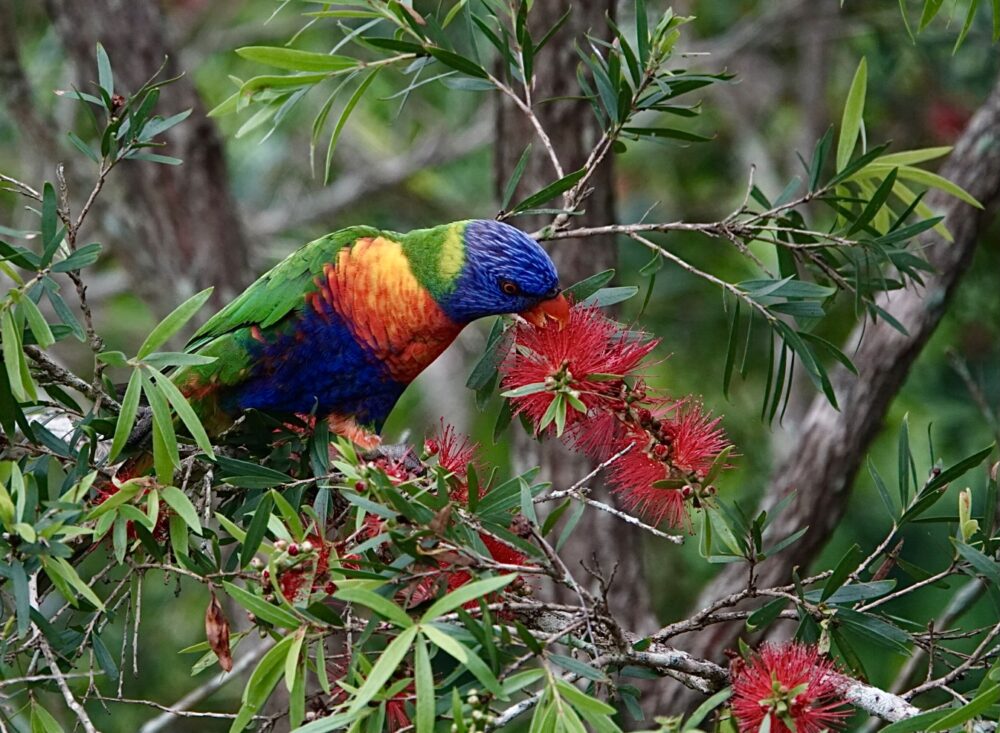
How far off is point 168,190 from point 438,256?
4.80 feet

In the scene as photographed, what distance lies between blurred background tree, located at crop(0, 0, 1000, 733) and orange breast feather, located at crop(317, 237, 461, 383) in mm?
288

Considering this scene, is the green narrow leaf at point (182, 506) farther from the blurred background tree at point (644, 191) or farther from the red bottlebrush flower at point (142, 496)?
the blurred background tree at point (644, 191)

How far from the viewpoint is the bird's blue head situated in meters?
1.65

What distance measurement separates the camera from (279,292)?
1841 millimetres

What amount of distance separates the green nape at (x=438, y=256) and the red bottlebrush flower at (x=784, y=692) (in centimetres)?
87

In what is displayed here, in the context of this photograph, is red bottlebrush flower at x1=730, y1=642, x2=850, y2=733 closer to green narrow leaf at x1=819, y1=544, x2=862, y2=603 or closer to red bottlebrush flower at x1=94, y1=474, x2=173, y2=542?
green narrow leaf at x1=819, y1=544, x2=862, y2=603

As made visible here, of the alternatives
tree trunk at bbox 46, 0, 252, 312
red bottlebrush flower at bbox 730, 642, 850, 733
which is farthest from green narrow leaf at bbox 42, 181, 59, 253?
tree trunk at bbox 46, 0, 252, 312

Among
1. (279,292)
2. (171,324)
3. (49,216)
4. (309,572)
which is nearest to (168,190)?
(279,292)

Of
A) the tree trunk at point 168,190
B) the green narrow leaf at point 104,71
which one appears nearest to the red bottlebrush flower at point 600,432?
the green narrow leaf at point 104,71

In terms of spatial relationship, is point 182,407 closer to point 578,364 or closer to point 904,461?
point 578,364

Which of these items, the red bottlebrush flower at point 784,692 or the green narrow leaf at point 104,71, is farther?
the green narrow leaf at point 104,71

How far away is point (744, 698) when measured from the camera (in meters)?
1.07

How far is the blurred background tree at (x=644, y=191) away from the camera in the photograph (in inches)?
98.3

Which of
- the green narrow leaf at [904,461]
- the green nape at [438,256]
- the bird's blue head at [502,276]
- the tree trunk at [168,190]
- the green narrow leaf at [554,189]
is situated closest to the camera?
the green narrow leaf at [904,461]
